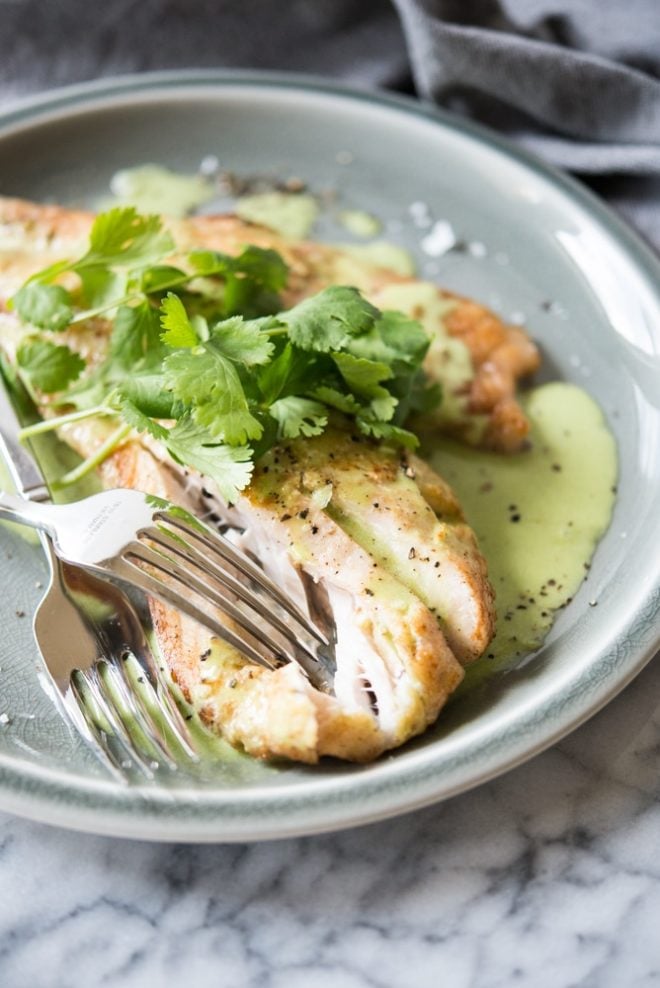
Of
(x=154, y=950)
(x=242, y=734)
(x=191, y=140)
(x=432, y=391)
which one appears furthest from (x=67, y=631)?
(x=191, y=140)

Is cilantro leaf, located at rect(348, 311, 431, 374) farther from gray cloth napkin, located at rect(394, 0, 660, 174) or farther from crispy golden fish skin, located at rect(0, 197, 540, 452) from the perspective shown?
gray cloth napkin, located at rect(394, 0, 660, 174)

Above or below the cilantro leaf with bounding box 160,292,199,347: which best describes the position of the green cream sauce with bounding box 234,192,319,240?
below

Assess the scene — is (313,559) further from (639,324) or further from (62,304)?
(639,324)

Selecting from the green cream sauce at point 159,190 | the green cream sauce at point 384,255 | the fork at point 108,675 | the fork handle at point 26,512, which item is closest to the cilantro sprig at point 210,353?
the fork handle at point 26,512

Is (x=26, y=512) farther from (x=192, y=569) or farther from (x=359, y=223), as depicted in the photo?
(x=359, y=223)

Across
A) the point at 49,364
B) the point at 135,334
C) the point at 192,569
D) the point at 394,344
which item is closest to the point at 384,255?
the point at 394,344

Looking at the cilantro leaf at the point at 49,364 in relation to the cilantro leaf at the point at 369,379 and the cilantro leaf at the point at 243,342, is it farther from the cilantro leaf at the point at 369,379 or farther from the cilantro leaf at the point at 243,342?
the cilantro leaf at the point at 369,379

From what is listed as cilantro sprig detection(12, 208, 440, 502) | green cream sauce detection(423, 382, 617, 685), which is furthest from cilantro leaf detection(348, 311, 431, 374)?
green cream sauce detection(423, 382, 617, 685)
